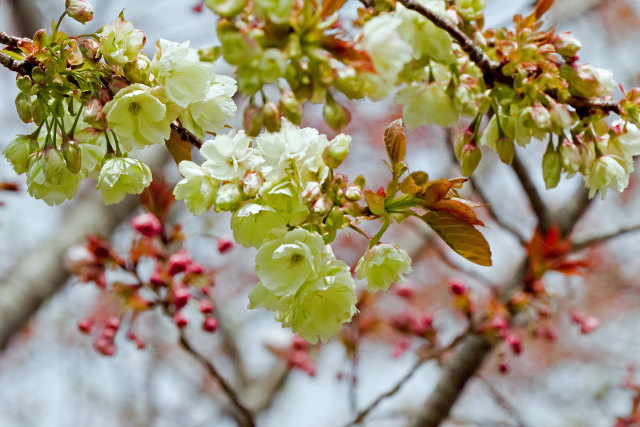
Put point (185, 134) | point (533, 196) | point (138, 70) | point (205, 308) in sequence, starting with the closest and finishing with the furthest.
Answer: point (138, 70) → point (185, 134) → point (205, 308) → point (533, 196)

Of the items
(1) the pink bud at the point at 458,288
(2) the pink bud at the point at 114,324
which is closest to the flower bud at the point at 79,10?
(2) the pink bud at the point at 114,324

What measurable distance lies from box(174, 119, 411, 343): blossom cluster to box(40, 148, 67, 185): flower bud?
18 centimetres

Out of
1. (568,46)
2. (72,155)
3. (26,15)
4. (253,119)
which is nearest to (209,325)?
(72,155)

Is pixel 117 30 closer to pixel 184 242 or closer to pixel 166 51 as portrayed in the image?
pixel 166 51

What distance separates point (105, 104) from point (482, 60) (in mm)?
549

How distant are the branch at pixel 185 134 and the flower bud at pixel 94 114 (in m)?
0.16

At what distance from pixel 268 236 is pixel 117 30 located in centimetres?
37

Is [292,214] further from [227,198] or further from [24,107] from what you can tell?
[24,107]

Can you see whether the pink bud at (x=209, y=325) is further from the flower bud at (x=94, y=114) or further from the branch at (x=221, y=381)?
the flower bud at (x=94, y=114)

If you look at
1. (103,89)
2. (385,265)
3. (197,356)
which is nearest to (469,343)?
(197,356)

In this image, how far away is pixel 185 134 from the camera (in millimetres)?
1018

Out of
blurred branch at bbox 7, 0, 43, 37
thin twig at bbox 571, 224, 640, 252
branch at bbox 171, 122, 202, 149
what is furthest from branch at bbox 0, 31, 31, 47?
blurred branch at bbox 7, 0, 43, 37

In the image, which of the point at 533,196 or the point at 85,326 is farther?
the point at 533,196

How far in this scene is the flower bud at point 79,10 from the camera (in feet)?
3.28
